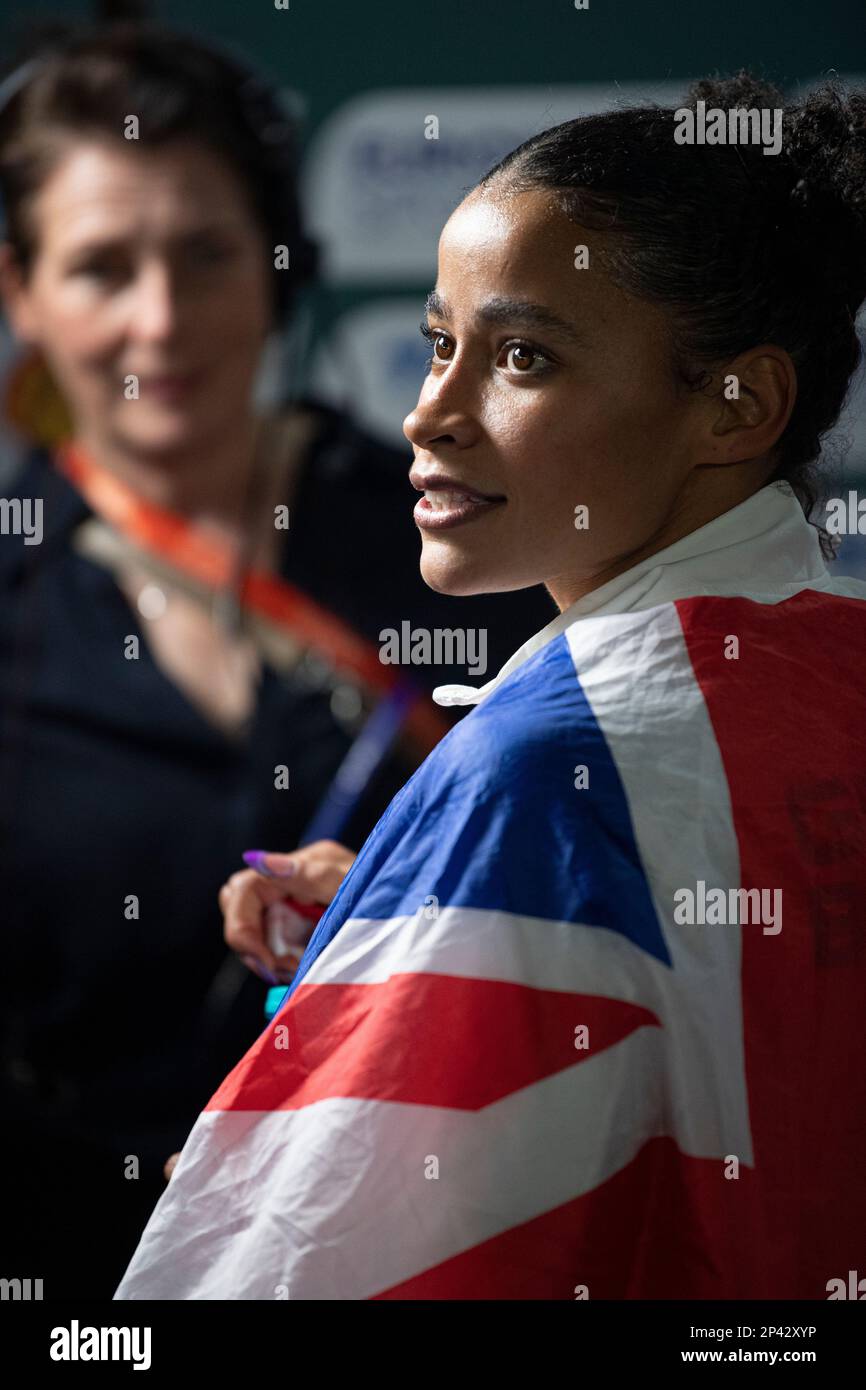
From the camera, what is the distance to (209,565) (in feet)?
7.49

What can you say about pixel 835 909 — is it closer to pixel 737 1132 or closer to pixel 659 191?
pixel 737 1132

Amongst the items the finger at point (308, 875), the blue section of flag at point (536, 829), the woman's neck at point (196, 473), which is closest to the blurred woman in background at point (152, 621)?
the woman's neck at point (196, 473)

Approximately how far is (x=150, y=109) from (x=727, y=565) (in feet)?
5.44

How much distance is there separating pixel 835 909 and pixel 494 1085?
0.62 ft

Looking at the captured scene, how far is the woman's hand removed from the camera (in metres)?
0.92

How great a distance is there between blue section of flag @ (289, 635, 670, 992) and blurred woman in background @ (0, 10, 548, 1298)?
1.39 meters

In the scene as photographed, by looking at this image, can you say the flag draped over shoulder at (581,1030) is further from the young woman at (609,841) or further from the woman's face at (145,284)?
the woman's face at (145,284)

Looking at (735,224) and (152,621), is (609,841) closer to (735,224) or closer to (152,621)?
(735,224)

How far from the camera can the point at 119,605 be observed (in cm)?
220

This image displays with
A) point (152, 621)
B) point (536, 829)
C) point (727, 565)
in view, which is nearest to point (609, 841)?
point (536, 829)

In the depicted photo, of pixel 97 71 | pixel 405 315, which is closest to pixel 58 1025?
pixel 405 315

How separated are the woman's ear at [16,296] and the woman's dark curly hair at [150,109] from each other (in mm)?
57

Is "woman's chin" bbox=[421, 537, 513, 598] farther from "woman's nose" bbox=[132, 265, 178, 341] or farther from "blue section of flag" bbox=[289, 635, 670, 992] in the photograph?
"woman's nose" bbox=[132, 265, 178, 341]
